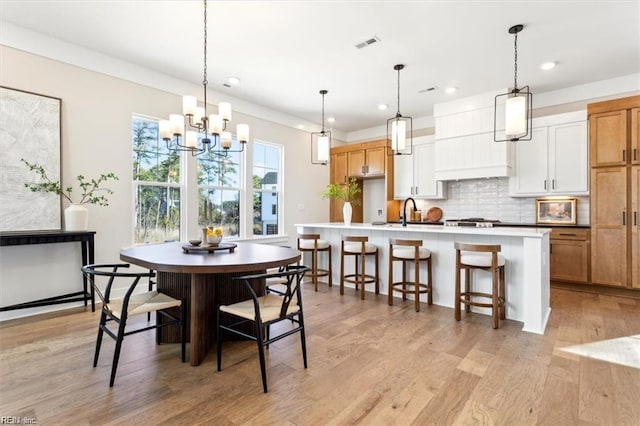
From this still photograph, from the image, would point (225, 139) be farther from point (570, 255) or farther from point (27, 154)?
point (570, 255)

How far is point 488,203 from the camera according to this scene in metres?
5.77

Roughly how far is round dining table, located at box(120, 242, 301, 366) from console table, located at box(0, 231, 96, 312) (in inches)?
49.0

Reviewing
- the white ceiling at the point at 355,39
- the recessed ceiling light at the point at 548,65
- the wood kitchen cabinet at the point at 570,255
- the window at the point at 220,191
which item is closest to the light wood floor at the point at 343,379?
the wood kitchen cabinet at the point at 570,255

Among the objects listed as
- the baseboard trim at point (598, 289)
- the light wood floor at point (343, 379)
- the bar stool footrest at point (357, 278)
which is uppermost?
the bar stool footrest at point (357, 278)

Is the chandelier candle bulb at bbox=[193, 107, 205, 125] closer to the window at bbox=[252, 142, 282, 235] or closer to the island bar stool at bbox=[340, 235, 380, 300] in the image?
the island bar stool at bbox=[340, 235, 380, 300]

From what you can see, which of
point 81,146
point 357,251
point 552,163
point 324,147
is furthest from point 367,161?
point 81,146

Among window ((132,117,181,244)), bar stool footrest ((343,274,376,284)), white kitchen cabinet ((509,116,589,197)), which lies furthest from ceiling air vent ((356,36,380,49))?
white kitchen cabinet ((509,116,589,197))

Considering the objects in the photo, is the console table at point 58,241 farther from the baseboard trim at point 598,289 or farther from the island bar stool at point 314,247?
the baseboard trim at point 598,289

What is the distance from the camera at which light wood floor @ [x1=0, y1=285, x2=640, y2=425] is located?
5.83ft

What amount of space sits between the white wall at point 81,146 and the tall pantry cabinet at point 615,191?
5.95 meters

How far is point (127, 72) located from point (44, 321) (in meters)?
3.06

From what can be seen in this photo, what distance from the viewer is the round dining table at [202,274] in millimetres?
2123

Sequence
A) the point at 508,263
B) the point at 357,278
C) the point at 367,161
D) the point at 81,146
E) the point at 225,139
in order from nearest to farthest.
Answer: the point at 225,139 → the point at 508,263 → the point at 81,146 → the point at 357,278 → the point at 367,161

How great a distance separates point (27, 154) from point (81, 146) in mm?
519
